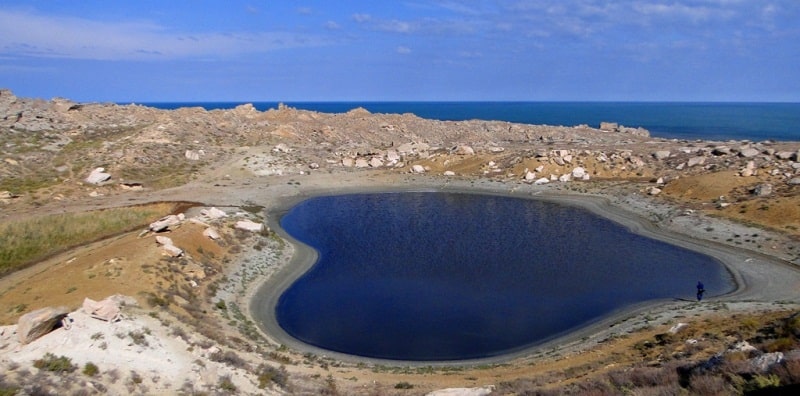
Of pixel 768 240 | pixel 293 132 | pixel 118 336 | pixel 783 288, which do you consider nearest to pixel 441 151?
pixel 293 132

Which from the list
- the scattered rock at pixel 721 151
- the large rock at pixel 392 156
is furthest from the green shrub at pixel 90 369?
the scattered rock at pixel 721 151

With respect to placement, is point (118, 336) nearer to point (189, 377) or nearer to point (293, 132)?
point (189, 377)

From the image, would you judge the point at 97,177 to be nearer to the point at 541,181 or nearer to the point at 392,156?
the point at 392,156

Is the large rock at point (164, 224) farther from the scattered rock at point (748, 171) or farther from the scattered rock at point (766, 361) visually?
the scattered rock at point (748, 171)

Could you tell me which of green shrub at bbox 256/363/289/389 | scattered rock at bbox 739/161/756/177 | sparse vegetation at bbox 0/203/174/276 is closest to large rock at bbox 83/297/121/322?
green shrub at bbox 256/363/289/389

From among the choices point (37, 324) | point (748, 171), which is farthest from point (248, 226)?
point (748, 171)
